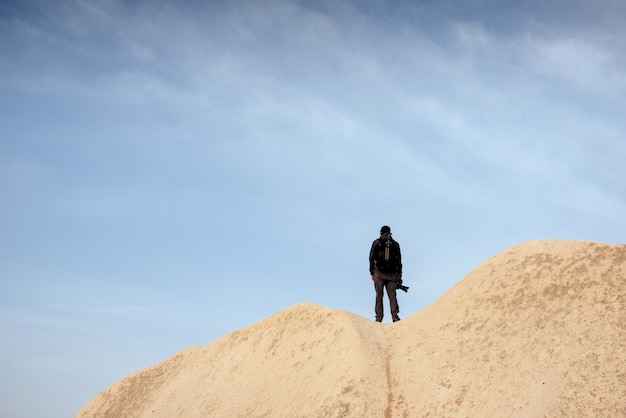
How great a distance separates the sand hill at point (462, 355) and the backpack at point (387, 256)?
5.60 feet

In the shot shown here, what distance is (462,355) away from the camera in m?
12.7

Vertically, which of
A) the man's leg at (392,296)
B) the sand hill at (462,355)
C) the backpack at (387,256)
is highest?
the backpack at (387,256)

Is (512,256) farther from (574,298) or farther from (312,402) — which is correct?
(312,402)

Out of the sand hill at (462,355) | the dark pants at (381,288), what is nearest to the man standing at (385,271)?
A: the dark pants at (381,288)

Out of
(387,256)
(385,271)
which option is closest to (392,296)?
(385,271)

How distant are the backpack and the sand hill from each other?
5.60 feet

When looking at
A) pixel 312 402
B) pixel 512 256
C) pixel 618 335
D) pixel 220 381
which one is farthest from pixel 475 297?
pixel 220 381

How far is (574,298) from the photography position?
1252cm

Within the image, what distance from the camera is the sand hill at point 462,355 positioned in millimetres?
11266

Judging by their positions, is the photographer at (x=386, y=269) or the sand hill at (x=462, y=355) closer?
the sand hill at (x=462, y=355)

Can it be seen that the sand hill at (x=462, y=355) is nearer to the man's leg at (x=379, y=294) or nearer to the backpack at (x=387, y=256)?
the man's leg at (x=379, y=294)

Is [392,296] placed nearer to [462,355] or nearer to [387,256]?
[387,256]

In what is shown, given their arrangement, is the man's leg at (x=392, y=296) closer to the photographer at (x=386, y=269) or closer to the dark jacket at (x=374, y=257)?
the photographer at (x=386, y=269)

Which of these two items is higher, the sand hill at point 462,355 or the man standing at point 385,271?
the man standing at point 385,271
